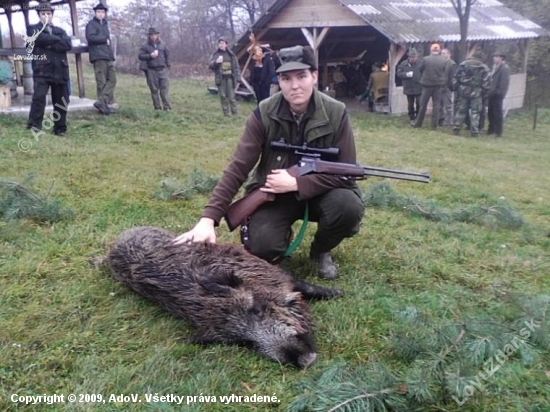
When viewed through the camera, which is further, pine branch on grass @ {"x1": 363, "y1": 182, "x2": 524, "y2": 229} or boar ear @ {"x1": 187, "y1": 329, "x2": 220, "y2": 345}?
pine branch on grass @ {"x1": 363, "y1": 182, "x2": 524, "y2": 229}

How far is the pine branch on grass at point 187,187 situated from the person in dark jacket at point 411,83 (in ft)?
32.3

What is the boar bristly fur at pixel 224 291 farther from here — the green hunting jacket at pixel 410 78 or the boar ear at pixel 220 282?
the green hunting jacket at pixel 410 78

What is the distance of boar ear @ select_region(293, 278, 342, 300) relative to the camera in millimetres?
3657

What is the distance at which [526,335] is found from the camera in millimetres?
3035

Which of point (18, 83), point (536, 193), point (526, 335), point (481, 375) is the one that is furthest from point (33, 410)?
point (18, 83)

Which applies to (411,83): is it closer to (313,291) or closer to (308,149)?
(308,149)

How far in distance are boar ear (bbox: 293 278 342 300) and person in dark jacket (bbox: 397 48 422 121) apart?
11.9 meters

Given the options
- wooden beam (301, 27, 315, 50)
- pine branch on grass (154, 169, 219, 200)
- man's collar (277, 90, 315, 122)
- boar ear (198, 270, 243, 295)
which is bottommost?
pine branch on grass (154, 169, 219, 200)

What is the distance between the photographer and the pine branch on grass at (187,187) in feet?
19.8

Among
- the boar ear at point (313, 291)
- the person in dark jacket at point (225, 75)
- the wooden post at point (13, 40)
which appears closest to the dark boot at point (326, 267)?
the boar ear at point (313, 291)

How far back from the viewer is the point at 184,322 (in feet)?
11.3

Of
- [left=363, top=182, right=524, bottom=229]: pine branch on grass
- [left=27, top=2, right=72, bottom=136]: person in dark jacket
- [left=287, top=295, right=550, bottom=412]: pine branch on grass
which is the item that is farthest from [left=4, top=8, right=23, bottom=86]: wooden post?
[left=287, top=295, right=550, bottom=412]: pine branch on grass

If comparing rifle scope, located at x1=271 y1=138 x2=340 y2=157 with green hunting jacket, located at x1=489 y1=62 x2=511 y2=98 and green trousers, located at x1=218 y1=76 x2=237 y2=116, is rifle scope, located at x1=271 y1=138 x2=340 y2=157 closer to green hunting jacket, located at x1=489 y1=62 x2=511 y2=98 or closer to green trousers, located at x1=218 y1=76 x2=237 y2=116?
green trousers, located at x1=218 y1=76 x2=237 y2=116

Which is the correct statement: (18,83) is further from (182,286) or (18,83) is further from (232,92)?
(182,286)
